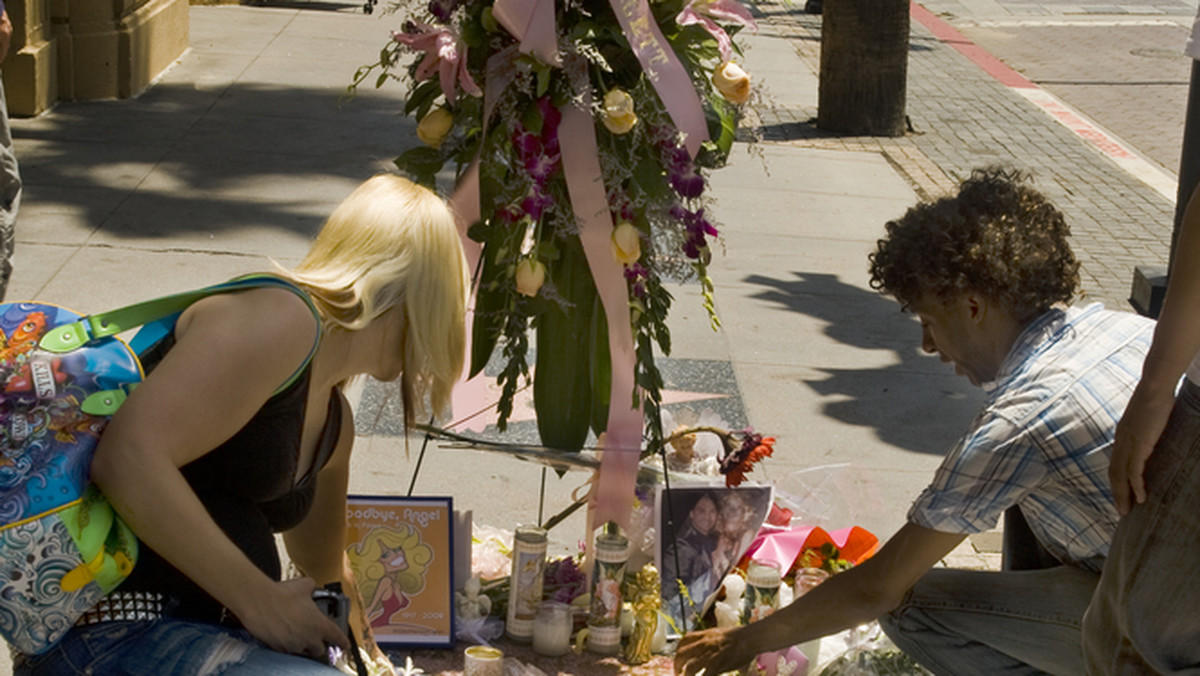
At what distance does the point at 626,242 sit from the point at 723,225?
371 centimetres

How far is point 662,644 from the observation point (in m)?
3.18

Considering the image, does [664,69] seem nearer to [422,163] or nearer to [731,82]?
[731,82]

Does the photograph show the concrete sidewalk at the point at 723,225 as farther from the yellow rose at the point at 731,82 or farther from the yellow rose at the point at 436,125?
the yellow rose at the point at 436,125

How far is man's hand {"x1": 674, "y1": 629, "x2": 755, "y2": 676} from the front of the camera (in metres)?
2.50

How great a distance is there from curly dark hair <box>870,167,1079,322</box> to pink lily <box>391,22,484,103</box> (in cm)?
102

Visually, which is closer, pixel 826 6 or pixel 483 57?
pixel 483 57

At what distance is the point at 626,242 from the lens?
9.64 ft

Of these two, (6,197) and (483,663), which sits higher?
(6,197)

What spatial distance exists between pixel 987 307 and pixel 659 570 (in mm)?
1175

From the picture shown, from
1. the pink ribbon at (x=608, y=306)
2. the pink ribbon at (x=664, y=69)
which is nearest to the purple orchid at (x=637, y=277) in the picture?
the pink ribbon at (x=608, y=306)

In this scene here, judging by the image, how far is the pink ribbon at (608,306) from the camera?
115 inches

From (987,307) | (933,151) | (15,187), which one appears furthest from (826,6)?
(987,307)

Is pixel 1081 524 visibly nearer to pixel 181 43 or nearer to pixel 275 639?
pixel 275 639

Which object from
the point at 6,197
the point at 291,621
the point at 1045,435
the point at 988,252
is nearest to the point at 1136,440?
the point at 1045,435
